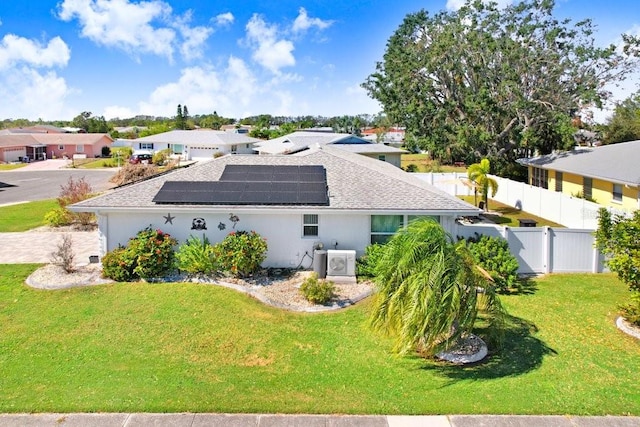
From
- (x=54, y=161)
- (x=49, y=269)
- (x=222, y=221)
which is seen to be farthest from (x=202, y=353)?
(x=54, y=161)

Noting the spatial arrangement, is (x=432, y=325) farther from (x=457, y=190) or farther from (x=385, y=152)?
(x=385, y=152)

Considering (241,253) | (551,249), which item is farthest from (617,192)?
(241,253)

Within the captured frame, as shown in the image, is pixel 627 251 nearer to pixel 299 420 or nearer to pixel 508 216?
pixel 299 420

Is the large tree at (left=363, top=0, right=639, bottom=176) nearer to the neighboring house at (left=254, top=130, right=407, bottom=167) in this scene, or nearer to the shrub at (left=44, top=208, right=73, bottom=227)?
the neighboring house at (left=254, top=130, right=407, bottom=167)

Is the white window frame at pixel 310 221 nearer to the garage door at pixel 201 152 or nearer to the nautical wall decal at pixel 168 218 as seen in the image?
the nautical wall decal at pixel 168 218

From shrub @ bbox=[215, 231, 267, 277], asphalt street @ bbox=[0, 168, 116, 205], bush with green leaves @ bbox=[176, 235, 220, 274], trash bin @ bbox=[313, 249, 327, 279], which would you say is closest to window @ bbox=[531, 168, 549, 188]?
trash bin @ bbox=[313, 249, 327, 279]
